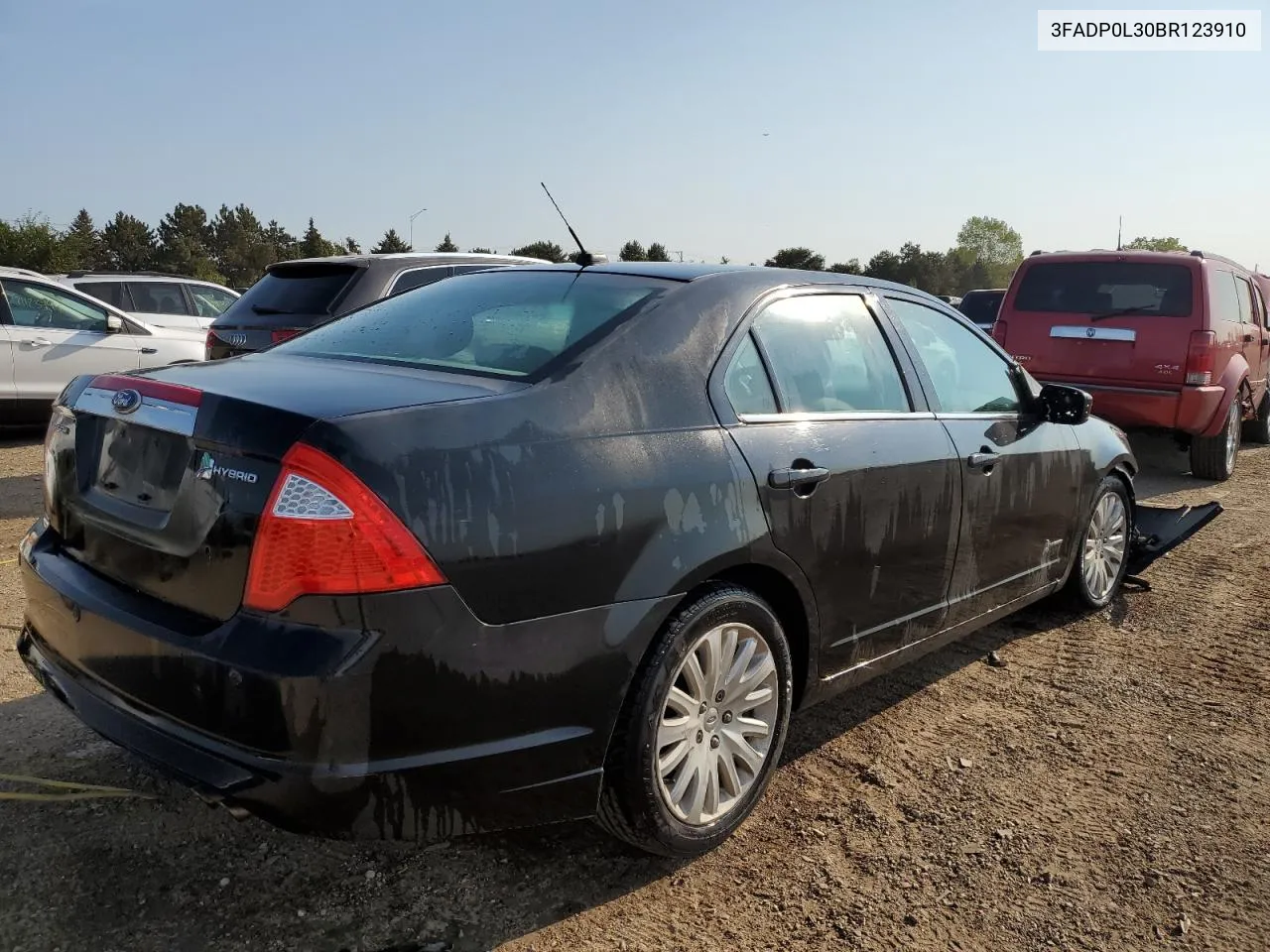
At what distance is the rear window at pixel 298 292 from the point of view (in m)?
7.00

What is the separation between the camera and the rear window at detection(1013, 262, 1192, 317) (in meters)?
8.27

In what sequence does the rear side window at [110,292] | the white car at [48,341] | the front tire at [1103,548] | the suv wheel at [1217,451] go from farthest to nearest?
the rear side window at [110,292]
the white car at [48,341]
the suv wheel at [1217,451]
the front tire at [1103,548]

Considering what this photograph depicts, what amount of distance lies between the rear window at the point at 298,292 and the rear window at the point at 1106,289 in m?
5.86

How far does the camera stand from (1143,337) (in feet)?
27.0

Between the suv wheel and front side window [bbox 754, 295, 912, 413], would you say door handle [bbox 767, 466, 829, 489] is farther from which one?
the suv wheel

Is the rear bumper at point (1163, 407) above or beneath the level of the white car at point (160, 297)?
beneath

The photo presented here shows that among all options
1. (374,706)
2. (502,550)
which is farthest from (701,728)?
(374,706)

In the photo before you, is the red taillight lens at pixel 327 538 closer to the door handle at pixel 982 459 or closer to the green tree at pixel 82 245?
the door handle at pixel 982 459

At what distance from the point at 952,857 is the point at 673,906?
2.65ft

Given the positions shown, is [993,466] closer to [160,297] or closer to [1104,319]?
[1104,319]

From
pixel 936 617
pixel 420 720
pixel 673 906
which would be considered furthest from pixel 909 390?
pixel 420 720

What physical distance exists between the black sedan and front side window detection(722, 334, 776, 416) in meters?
0.01

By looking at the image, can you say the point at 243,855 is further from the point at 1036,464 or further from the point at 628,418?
the point at 1036,464

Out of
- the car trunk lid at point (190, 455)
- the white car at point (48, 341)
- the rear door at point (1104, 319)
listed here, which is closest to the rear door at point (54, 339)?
the white car at point (48, 341)
